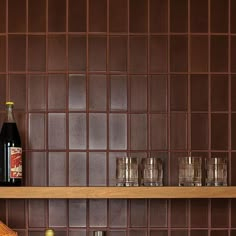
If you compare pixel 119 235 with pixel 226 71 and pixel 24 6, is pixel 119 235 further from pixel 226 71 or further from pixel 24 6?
pixel 24 6

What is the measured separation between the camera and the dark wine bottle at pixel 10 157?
1.68 m

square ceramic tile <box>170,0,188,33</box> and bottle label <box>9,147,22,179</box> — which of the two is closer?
bottle label <box>9,147,22,179</box>

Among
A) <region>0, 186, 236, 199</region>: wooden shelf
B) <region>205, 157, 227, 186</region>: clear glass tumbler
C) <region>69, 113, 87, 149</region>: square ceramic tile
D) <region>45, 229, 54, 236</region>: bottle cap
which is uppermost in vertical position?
<region>69, 113, 87, 149</region>: square ceramic tile

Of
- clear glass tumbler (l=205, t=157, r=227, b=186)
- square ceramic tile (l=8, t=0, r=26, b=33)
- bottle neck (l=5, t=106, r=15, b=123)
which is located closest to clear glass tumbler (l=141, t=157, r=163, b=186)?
clear glass tumbler (l=205, t=157, r=227, b=186)

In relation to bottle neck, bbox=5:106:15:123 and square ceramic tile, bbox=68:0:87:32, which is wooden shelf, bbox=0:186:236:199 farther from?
square ceramic tile, bbox=68:0:87:32

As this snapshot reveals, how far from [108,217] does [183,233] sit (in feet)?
0.77

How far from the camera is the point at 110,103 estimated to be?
1818 millimetres

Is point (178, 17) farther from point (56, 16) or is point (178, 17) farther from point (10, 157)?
point (10, 157)

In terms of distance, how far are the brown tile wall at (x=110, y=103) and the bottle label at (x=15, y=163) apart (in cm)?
10

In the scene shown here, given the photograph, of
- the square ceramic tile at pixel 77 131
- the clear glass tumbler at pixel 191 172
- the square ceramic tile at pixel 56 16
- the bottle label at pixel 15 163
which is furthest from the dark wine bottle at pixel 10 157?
the clear glass tumbler at pixel 191 172

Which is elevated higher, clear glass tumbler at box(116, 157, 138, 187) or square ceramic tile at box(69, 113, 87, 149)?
square ceramic tile at box(69, 113, 87, 149)

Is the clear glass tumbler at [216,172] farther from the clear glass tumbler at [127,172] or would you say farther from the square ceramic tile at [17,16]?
the square ceramic tile at [17,16]

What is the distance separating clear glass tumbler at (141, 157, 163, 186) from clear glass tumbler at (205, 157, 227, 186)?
0.14 meters

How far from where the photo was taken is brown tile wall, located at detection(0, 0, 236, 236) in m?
1.81
